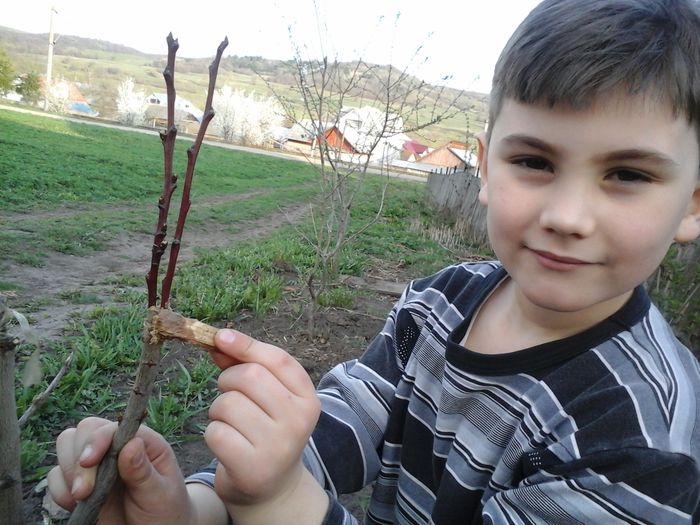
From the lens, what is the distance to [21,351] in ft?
11.3

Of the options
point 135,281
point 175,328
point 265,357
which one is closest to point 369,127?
point 135,281

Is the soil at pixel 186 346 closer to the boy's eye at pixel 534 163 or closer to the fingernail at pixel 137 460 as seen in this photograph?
the fingernail at pixel 137 460

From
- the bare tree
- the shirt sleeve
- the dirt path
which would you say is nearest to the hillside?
the dirt path

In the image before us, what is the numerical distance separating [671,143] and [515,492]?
0.74m

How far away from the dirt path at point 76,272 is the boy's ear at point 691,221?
3.94m

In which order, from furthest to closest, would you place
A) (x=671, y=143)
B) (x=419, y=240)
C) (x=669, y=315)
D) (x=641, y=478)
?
(x=419, y=240) < (x=669, y=315) < (x=671, y=143) < (x=641, y=478)

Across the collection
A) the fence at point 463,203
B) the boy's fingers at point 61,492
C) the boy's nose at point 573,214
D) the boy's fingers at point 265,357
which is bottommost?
the fence at point 463,203

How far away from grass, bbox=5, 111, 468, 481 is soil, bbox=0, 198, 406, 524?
0.09 m

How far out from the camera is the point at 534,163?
3.75 feet

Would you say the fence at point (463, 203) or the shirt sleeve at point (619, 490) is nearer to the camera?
the shirt sleeve at point (619, 490)

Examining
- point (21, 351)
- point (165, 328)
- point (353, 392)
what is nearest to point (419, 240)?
point (21, 351)

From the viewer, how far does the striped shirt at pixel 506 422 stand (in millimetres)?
997

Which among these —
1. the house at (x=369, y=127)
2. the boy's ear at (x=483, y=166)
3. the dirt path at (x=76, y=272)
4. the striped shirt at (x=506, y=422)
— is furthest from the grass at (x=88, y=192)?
the boy's ear at (x=483, y=166)

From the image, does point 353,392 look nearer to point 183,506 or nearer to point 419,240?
point 183,506
